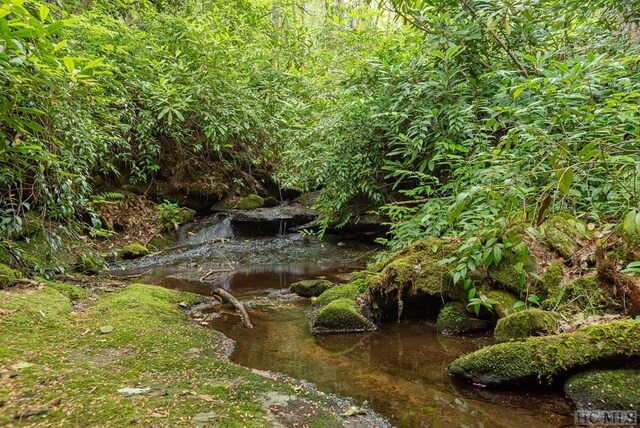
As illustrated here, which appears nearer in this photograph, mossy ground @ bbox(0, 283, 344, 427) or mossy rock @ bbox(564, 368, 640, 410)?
mossy ground @ bbox(0, 283, 344, 427)

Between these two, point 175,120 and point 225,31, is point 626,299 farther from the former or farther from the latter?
point 225,31

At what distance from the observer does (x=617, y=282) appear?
3246 millimetres

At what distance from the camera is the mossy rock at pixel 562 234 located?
3975 millimetres

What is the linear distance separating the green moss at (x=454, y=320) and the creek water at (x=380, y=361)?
0.45ft

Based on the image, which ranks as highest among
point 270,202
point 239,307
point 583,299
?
point 583,299

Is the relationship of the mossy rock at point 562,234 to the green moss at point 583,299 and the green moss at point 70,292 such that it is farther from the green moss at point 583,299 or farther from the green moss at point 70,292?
the green moss at point 70,292

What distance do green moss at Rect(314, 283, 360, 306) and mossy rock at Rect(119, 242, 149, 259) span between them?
508 centimetres

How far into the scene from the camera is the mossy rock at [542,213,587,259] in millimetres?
3975

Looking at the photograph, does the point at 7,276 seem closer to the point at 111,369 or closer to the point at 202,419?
the point at 111,369

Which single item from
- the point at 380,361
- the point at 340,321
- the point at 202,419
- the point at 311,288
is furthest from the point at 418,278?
the point at 202,419

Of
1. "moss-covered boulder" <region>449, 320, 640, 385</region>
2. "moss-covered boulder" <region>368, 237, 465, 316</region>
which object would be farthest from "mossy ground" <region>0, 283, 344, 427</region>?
"moss-covered boulder" <region>368, 237, 465, 316</region>

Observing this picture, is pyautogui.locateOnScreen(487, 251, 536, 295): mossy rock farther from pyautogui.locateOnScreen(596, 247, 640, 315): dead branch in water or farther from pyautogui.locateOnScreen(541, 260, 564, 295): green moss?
pyautogui.locateOnScreen(596, 247, 640, 315): dead branch in water

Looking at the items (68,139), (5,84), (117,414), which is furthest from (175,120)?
(117,414)

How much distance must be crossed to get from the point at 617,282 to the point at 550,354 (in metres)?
1.13
